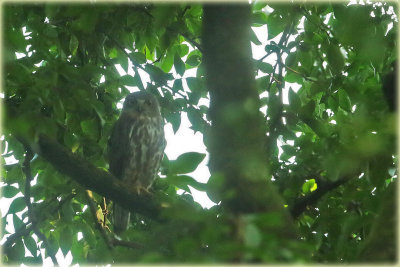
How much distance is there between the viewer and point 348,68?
3631mm

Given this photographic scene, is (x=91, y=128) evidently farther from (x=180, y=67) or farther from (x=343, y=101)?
(x=343, y=101)

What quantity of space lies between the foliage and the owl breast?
1.06m

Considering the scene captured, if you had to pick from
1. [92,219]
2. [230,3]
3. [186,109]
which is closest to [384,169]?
[230,3]

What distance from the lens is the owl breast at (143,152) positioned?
5.28 m

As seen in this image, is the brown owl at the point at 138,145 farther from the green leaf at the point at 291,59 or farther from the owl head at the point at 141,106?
the green leaf at the point at 291,59

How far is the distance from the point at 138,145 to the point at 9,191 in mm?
1810

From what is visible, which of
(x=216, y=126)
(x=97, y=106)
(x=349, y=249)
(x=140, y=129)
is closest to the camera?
(x=216, y=126)

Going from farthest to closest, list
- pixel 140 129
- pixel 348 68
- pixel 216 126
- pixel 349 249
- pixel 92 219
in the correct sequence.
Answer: pixel 140 129, pixel 92 219, pixel 348 68, pixel 349 249, pixel 216 126

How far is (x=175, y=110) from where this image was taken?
3.93 m

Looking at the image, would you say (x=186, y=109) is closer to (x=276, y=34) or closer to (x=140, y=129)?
(x=276, y=34)

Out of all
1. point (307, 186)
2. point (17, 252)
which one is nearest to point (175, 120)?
point (307, 186)

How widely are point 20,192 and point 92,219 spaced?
522 millimetres

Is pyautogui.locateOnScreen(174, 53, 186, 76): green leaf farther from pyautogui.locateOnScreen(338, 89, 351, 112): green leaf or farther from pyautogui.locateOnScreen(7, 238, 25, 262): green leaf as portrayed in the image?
pyautogui.locateOnScreen(7, 238, 25, 262): green leaf

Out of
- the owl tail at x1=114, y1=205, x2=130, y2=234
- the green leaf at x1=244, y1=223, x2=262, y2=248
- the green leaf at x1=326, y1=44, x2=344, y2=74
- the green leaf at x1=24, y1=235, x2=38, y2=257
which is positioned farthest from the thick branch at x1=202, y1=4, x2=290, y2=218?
the owl tail at x1=114, y1=205, x2=130, y2=234
